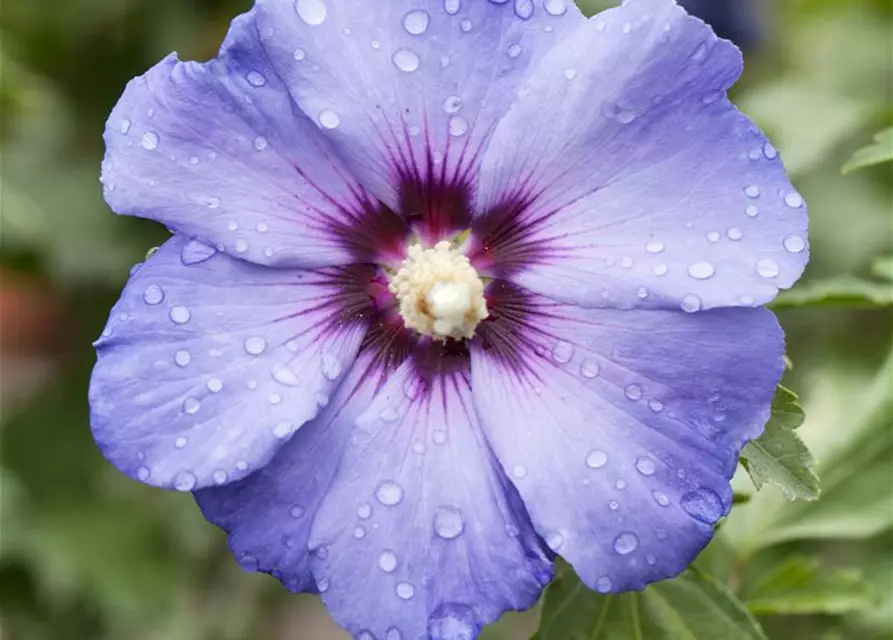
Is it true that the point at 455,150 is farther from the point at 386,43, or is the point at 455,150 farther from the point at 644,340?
the point at 644,340

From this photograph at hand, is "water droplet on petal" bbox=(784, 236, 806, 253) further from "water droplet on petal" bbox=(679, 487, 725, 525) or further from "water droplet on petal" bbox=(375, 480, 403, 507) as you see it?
"water droplet on petal" bbox=(375, 480, 403, 507)

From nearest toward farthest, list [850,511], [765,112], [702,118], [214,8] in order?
[702,118] < [850,511] < [765,112] < [214,8]

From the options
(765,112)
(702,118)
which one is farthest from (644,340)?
(765,112)

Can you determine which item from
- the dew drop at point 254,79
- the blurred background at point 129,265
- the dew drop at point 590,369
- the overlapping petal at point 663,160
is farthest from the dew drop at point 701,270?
the blurred background at point 129,265

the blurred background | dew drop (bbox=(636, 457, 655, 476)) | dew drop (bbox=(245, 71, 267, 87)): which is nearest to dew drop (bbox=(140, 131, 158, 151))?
dew drop (bbox=(245, 71, 267, 87))

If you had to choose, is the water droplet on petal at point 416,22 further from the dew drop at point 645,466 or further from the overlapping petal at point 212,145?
the dew drop at point 645,466

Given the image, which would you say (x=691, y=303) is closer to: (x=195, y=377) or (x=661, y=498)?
(x=661, y=498)
